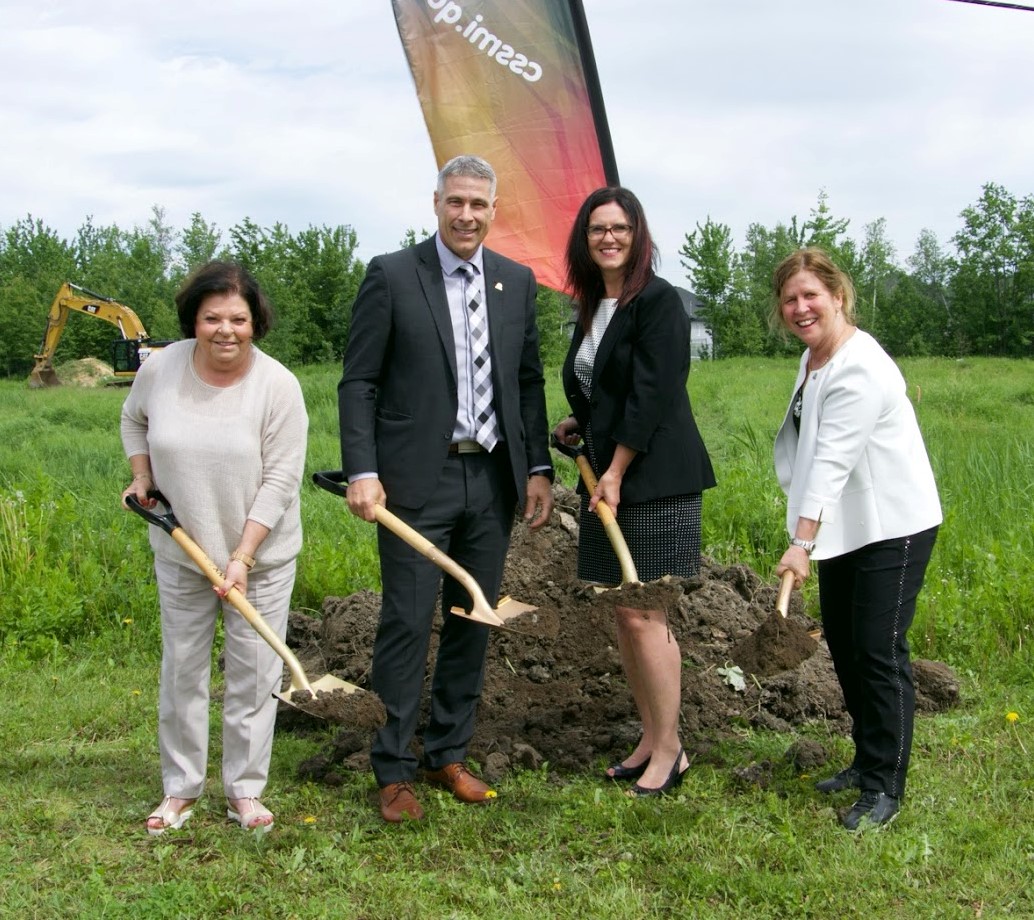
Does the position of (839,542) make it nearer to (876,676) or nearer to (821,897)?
(876,676)

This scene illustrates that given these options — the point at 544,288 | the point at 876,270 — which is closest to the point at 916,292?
the point at 876,270

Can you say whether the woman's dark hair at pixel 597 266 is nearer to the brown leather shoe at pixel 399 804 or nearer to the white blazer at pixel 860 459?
the white blazer at pixel 860 459

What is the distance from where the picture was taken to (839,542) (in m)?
3.35

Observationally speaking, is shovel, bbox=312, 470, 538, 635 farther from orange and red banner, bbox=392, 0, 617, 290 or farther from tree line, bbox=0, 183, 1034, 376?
tree line, bbox=0, 183, 1034, 376

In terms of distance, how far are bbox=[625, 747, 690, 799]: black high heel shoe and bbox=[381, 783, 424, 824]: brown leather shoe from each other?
2.39 ft

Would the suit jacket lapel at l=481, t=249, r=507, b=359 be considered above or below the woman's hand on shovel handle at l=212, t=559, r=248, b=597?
above

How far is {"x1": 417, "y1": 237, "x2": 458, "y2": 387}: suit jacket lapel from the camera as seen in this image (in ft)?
11.7

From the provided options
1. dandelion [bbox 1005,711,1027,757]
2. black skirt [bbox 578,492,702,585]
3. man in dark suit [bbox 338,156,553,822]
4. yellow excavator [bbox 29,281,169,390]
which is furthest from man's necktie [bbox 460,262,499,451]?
yellow excavator [bbox 29,281,169,390]

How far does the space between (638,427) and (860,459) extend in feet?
2.28

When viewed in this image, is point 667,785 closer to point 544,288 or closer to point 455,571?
point 455,571

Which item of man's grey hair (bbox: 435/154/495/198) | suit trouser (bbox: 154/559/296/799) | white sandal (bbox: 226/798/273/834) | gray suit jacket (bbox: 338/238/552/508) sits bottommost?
white sandal (bbox: 226/798/273/834)

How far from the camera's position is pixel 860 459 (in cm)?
336

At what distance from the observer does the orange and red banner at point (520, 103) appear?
5023 mm

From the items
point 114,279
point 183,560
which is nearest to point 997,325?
point 114,279
